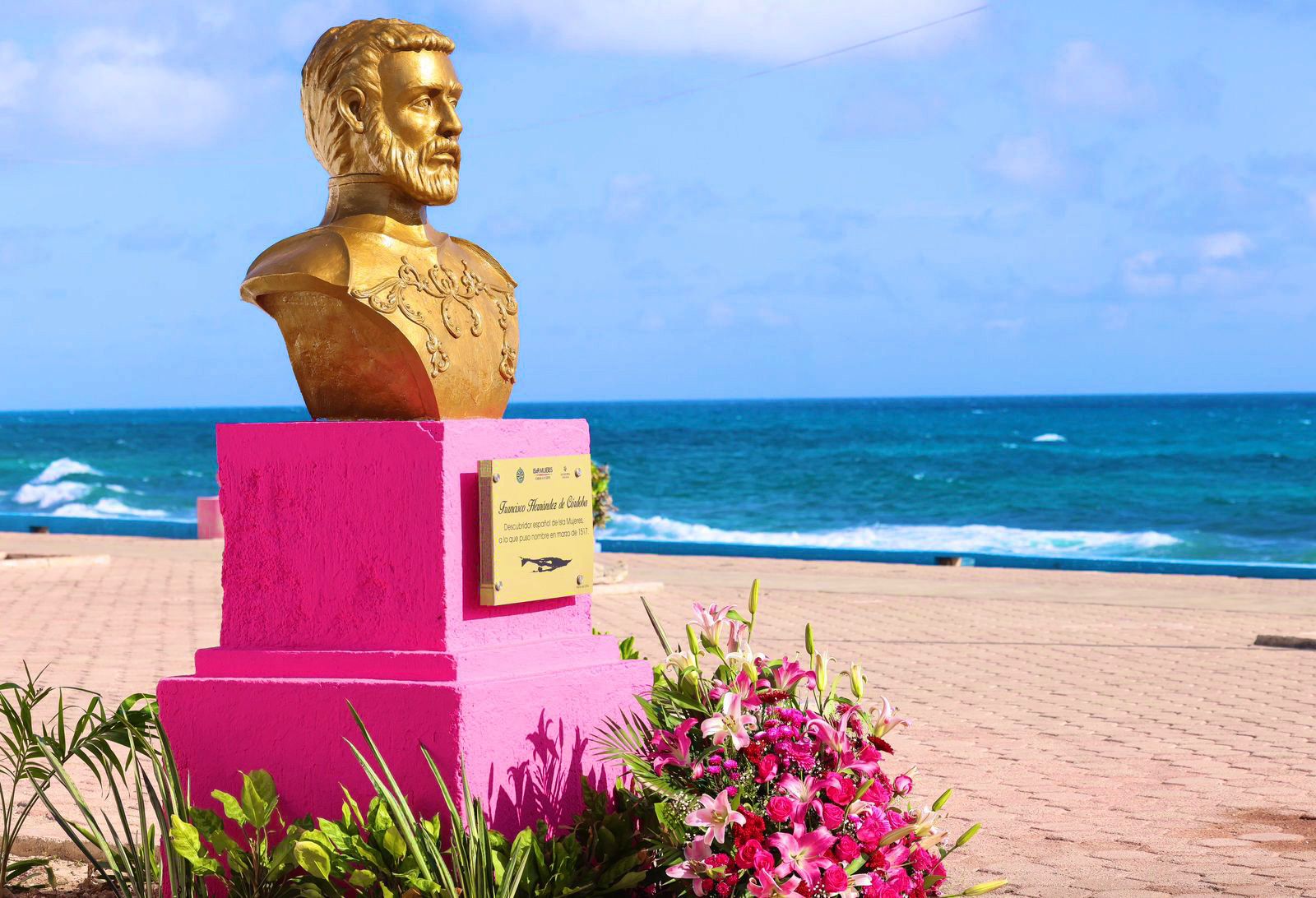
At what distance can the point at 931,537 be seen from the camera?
117ft

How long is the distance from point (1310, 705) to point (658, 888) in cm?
624

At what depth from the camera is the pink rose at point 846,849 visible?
4066 millimetres

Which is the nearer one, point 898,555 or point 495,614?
point 495,614

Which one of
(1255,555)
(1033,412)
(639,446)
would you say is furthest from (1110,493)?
(1033,412)

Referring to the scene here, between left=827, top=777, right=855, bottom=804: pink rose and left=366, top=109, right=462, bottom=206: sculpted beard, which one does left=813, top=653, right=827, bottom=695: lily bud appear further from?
left=366, top=109, right=462, bottom=206: sculpted beard

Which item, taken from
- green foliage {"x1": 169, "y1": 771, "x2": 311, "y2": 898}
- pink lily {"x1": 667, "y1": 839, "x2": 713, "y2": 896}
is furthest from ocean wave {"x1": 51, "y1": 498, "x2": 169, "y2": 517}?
pink lily {"x1": 667, "y1": 839, "x2": 713, "y2": 896}

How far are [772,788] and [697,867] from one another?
309 mm

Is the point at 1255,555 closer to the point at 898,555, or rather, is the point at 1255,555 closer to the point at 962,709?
the point at 898,555

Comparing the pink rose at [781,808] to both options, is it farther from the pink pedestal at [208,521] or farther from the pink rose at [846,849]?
the pink pedestal at [208,521]

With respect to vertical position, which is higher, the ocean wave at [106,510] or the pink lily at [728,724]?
the pink lily at [728,724]

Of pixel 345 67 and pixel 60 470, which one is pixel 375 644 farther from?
pixel 60 470

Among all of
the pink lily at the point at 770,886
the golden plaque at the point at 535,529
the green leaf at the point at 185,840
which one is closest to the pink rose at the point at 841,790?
the pink lily at the point at 770,886

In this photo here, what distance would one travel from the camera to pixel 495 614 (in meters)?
4.61

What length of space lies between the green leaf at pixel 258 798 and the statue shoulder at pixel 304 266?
4.53 feet
